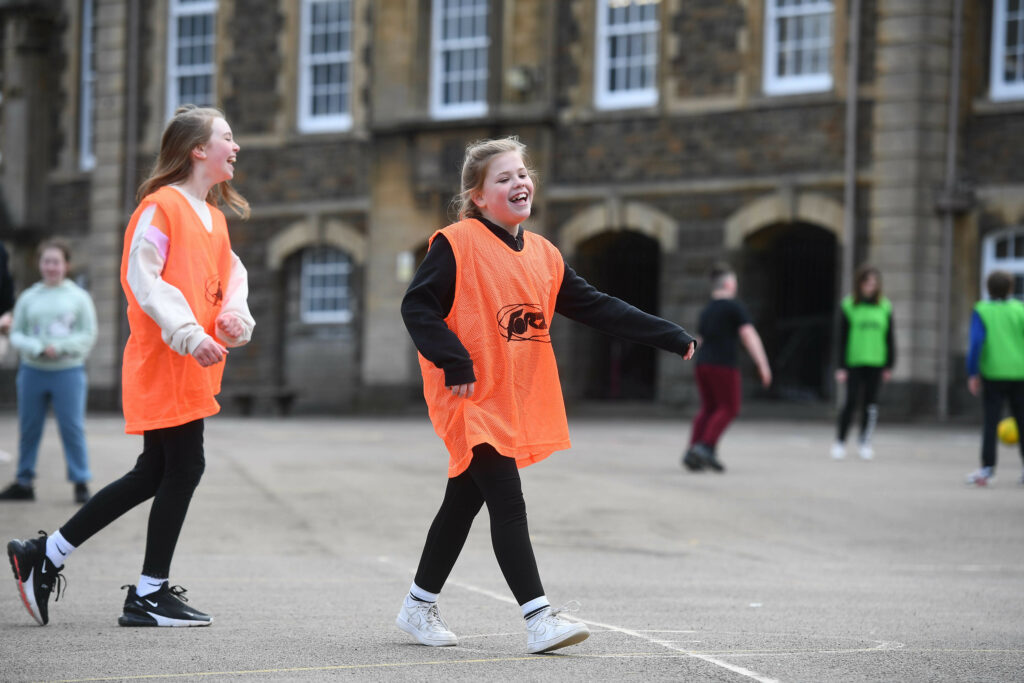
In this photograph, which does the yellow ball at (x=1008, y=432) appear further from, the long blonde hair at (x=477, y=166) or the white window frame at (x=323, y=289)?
the white window frame at (x=323, y=289)

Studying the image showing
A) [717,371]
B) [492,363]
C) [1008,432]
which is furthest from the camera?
[717,371]

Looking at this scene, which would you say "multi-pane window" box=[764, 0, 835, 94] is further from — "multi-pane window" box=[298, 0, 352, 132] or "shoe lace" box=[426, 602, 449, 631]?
"shoe lace" box=[426, 602, 449, 631]

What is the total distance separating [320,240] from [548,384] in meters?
22.0

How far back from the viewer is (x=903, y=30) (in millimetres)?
21641

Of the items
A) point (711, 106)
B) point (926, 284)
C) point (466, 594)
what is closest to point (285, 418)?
point (711, 106)

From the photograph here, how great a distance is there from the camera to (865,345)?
49.6 feet

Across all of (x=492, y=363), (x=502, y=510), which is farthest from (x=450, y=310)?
(x=502, y=510)

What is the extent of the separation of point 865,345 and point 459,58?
12411 millimetres

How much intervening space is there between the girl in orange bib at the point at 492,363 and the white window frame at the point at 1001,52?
17.7 metres

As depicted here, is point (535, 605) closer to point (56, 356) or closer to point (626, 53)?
point (56, 356)

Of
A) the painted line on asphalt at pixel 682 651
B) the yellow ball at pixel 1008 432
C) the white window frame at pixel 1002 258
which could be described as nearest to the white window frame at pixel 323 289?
the white window frame at pixel 1002 258

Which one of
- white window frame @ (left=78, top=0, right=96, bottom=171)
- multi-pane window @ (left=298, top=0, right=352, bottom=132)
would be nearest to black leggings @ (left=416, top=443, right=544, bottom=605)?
multi-pane window @ (left=298, top=0, right=352, bottom=132)

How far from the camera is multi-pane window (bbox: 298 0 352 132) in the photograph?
27.3 m

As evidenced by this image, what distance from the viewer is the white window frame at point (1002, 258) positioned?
21.4 meters
